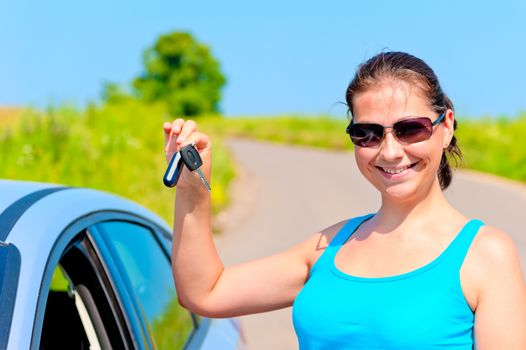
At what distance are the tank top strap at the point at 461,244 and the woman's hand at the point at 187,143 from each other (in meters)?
0.66

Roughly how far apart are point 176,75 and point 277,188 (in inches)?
2187

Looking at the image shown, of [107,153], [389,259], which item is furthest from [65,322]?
[107,153]

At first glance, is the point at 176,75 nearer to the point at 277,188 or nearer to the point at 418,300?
the point at 277,188

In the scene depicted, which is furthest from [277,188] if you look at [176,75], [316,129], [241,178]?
[176,75]

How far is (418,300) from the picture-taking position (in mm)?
1897

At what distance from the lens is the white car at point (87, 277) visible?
1999 millimetres

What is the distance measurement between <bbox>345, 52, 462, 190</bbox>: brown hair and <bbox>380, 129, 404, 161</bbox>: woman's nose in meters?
0.13

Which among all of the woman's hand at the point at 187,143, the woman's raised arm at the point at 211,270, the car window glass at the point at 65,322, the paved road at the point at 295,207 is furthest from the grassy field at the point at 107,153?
the woman's hand at the point at 187,143

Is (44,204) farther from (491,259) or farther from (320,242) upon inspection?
(491,259)

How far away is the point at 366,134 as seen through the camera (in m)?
2.12

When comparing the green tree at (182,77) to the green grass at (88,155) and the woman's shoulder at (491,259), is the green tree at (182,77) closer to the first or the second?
the green grass at (88,155)

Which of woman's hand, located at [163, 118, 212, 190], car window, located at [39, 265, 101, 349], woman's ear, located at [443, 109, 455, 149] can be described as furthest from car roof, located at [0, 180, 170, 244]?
woman's ear, located at [443, 109, 455, 149]

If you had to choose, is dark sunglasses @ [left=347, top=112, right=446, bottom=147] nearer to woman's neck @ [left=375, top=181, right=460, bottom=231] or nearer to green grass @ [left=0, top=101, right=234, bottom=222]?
woman's neck @ [left=375, top=181, right=460, bottom=231]

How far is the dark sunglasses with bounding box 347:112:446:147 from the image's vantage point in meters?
2.07
